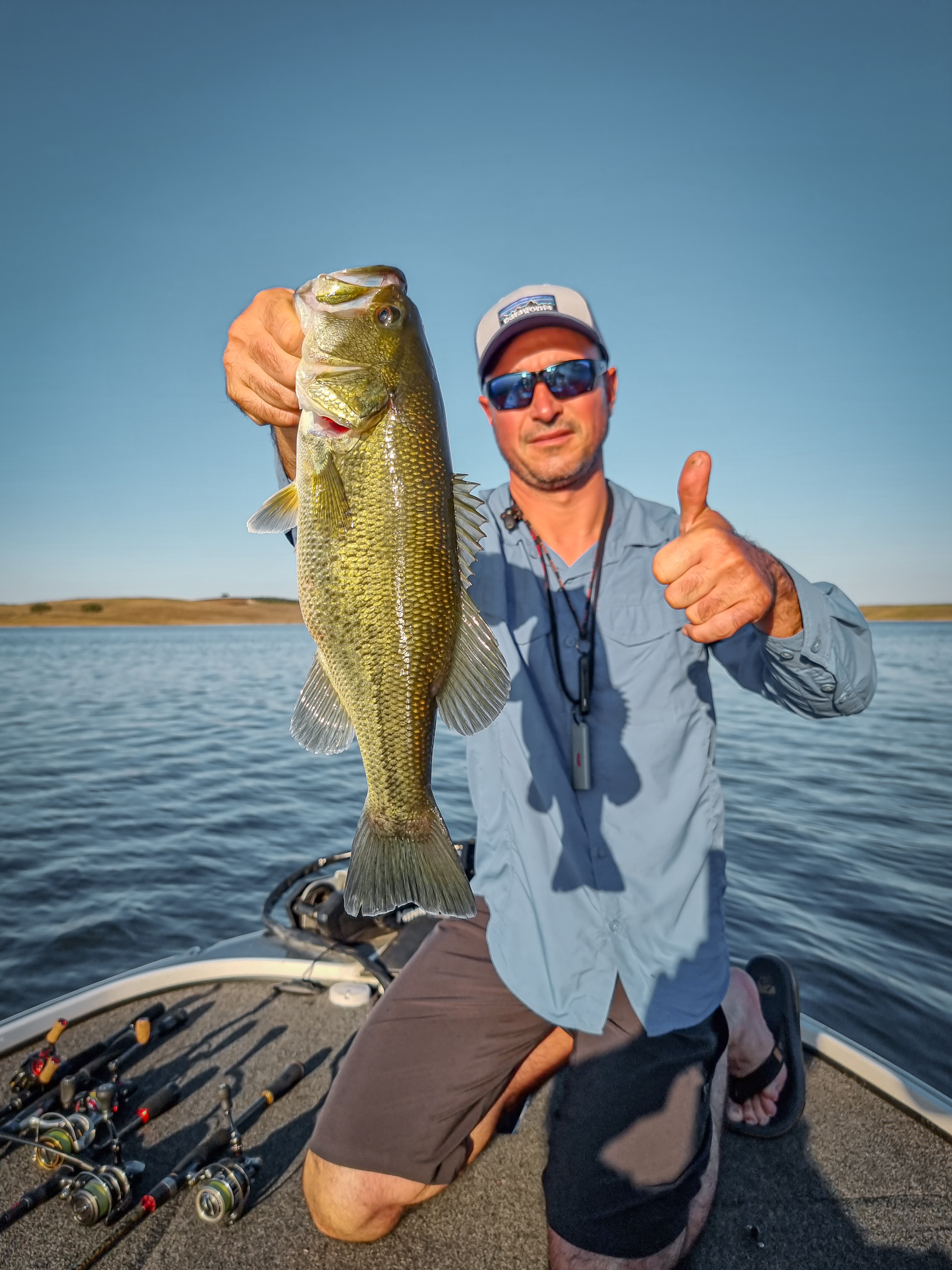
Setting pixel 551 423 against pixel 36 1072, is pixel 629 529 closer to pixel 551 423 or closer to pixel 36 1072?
pixel 551 423

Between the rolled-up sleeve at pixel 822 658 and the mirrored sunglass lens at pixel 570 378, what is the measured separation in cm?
164

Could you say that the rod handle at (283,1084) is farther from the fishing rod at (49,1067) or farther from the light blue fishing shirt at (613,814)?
the light blue fishing shirt at (613,814)

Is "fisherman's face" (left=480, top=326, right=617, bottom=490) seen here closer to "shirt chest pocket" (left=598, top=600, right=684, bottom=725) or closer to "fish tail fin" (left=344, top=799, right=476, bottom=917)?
"shirt chest pocket" (left=598, top=600, right=684, bottom=725)

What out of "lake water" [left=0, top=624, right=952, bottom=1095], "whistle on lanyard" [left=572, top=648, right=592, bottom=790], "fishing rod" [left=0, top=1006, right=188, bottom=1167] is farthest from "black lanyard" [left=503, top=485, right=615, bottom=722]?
"lake water" [left=0, top=624, right=952, bottom=1095]

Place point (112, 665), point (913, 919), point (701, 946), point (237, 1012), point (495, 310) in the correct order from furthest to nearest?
point (112, 665) → point (913, 919) → point (237, 1012) → point (495, 310) → point (701, 946)

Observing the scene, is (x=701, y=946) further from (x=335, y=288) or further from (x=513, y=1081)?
(x=335, y=288)

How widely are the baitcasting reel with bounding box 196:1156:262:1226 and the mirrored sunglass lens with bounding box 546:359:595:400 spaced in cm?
406

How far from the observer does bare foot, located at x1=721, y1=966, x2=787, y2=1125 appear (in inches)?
142

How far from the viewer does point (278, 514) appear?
2.24 meters

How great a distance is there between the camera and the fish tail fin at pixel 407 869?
2.22 meters

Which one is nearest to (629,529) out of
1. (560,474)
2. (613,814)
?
(560,474)

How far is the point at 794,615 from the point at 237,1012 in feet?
14.1

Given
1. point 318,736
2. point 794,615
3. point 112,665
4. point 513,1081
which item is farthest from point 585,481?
point 112,665

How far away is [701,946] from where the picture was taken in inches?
125
